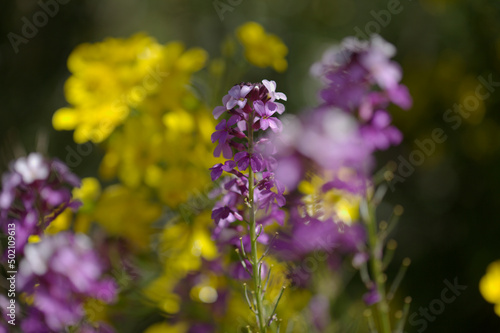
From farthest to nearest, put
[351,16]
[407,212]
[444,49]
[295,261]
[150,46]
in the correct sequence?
[351,16]
[444,49]
[407,212]
[150,46]
[295,261]

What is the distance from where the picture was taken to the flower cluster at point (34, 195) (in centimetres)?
101

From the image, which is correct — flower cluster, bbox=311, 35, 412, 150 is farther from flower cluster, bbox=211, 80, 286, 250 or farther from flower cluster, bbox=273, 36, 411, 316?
flower cluster, bbox=211, 80, 286, 250

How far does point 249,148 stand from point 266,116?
0.17 feet

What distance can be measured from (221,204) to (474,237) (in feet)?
5.05

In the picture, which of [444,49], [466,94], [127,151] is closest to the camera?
[127,151]

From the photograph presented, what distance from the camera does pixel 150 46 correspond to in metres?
1.52

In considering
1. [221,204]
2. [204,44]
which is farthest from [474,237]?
[204,44]

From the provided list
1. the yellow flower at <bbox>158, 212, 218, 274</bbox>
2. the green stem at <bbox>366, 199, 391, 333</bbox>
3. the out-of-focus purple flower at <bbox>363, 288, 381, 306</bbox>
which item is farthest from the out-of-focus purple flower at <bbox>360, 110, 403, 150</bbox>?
the yellow flower at <bbox>158, 212, 218, 274</bbox>

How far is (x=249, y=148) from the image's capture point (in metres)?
0.79

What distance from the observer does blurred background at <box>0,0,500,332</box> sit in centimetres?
213

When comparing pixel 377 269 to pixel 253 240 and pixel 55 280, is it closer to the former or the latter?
pixel 253 240

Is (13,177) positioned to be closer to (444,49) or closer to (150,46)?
(150,46)

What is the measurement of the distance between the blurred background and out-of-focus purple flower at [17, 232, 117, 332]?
0.60m

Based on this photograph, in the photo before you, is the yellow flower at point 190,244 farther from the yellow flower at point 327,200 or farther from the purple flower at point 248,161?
the purple flower at point 248,161
